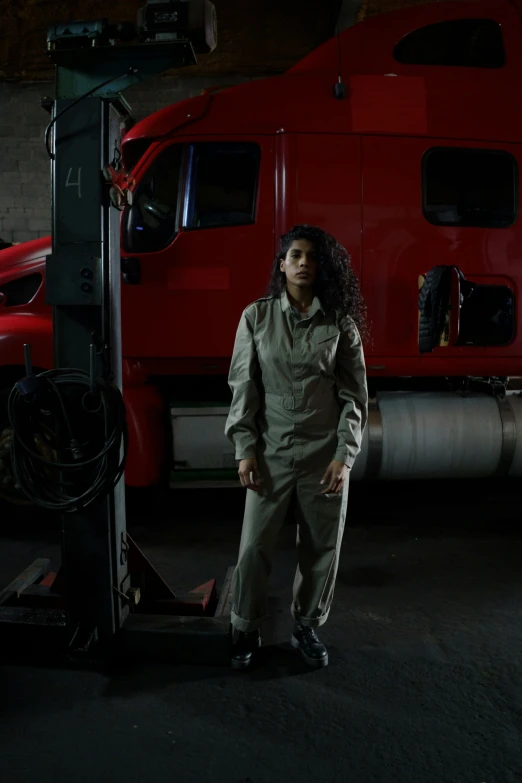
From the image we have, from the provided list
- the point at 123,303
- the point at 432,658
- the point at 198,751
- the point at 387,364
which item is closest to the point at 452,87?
the point at 387,364

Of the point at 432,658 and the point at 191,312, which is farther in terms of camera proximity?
the point at 191,312

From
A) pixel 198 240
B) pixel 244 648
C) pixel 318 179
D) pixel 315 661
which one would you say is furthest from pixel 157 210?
pixel 315 661

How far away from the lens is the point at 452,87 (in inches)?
150

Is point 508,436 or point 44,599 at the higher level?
point 508,436

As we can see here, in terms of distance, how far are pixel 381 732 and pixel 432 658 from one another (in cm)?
58

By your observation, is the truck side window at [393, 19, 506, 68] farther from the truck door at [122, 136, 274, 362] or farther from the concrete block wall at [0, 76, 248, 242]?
the concrete block wall at [0, 76, 248, 242]

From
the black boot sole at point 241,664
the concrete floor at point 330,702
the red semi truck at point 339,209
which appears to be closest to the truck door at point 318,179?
the red semi truck at point 339,209

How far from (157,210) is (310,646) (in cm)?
271

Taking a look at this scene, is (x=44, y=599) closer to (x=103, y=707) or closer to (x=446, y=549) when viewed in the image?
(x=103, y=707)

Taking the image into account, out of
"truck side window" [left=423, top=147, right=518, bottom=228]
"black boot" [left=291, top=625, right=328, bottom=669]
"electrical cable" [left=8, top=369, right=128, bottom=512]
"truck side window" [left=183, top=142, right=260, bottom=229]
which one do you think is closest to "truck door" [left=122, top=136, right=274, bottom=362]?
"truck side window" [left=183, top=142, right=260, bottom=229]

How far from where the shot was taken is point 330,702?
7.07 feet

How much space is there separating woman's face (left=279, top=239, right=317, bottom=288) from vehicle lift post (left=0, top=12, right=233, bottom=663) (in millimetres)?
656

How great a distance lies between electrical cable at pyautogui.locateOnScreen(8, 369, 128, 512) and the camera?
2.11 metres

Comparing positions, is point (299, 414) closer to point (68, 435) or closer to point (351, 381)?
point (351, 381)
